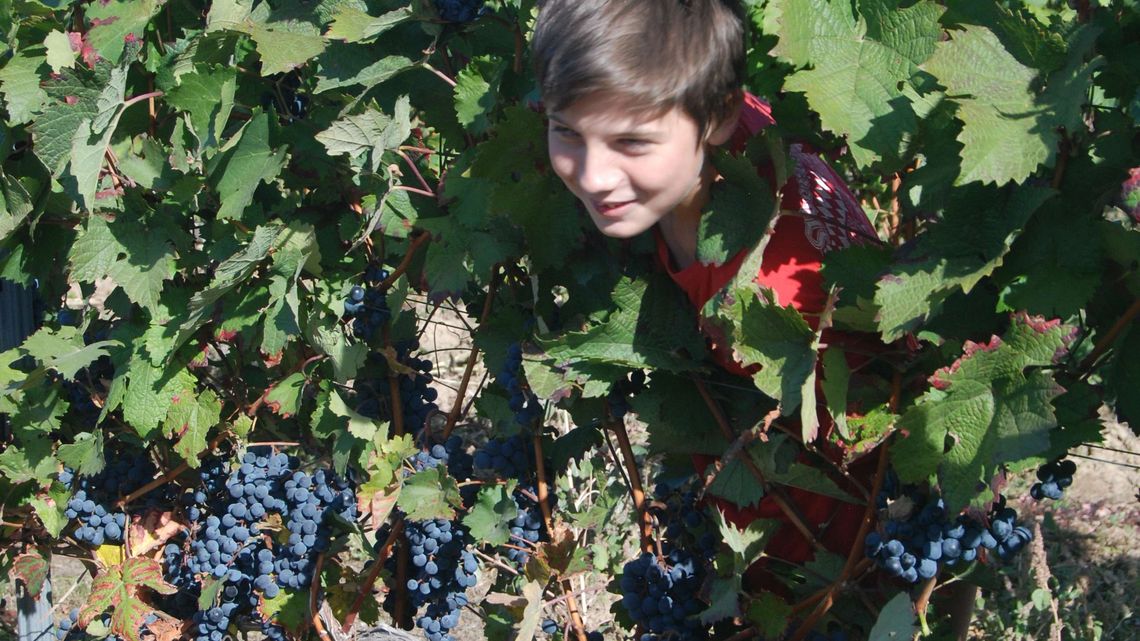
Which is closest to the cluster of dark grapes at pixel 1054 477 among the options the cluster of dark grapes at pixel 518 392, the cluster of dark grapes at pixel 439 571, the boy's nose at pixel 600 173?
the boy's nose at pixel 600 173

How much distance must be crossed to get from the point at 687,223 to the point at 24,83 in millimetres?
1364

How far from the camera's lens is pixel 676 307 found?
204 cm

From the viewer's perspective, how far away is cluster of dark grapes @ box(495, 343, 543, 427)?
213 centimetres

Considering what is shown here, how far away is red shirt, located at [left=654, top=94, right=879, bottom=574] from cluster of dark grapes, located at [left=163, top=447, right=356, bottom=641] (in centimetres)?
84

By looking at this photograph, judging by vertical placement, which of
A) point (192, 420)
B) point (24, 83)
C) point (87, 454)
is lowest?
point (87, 454)

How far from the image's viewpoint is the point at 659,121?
174 centimetres

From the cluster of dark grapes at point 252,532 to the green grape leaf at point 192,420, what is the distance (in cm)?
11

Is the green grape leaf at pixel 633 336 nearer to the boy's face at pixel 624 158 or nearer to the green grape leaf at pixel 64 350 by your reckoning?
the boy's face at pixel 624 158

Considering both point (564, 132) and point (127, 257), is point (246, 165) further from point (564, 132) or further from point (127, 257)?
point (564, 132)

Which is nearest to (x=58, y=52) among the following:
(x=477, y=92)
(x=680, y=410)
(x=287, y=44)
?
(x=287, y=44)

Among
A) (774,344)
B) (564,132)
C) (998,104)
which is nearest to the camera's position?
(998,104)

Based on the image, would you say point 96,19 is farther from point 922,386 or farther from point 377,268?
point 922,386

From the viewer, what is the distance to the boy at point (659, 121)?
5.59 ft

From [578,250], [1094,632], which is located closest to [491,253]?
[578,250]
